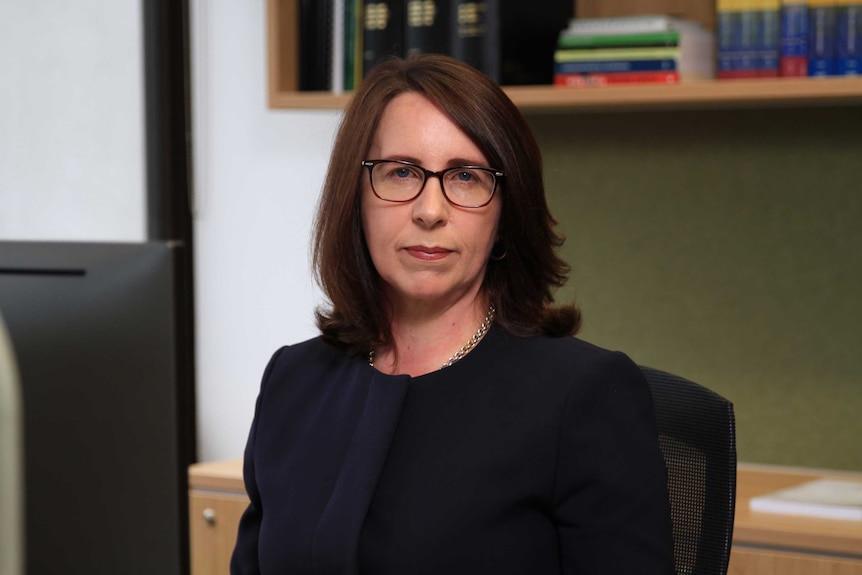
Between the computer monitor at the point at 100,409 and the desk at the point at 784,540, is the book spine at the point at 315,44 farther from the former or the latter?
the computer monitor at the point at 100,409

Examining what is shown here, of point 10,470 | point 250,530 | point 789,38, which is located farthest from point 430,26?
point 10,470

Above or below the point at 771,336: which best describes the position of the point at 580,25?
above

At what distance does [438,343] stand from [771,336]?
1283 millimetres

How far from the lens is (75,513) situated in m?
0.93

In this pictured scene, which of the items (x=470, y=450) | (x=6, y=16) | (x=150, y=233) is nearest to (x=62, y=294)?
(x=470, y=450)

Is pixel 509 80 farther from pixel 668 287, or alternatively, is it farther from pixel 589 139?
pixel 668 287

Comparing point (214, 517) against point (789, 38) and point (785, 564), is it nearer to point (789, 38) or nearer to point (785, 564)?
point (785, 564)

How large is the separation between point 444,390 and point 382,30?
48.9 inches

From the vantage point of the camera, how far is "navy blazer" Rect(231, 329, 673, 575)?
49.1 inches

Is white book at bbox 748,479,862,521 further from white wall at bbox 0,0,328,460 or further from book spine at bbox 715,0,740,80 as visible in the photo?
white wall at bbox 0,0,328,460

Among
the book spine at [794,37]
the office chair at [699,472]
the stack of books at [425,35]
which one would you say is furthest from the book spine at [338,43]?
the office chair at [699,472]

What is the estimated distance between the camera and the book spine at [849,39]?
2.12 m

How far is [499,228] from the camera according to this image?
4.62 feet

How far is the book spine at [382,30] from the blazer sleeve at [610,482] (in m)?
1.29
